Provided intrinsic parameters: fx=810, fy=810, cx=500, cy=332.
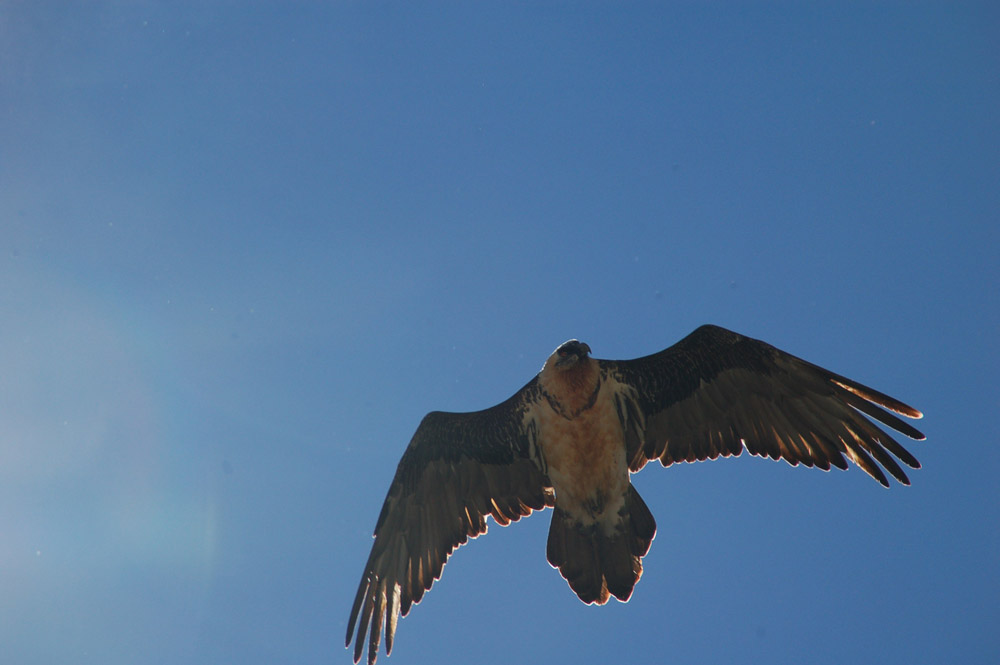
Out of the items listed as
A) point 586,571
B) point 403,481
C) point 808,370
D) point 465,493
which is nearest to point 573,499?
point 586,571

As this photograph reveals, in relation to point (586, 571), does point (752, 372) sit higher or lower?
higher

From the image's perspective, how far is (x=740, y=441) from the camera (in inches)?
332

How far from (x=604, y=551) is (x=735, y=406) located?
2.02 metres

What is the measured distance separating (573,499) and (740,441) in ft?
6.10

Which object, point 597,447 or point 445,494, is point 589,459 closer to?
point 597,447

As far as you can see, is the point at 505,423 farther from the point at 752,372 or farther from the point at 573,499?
the point at 752,372

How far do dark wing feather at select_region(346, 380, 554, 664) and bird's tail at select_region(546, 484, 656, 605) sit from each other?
0.66 metres

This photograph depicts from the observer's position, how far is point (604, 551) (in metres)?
7.94

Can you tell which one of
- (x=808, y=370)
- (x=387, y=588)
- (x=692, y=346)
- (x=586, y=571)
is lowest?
(x=586, y=571)

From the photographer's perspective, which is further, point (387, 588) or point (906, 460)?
point (387, 588)

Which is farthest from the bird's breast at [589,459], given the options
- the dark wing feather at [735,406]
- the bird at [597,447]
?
the dark wing feather at [735,406]

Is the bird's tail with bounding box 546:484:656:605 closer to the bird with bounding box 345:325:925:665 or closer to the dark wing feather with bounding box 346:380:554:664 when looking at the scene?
the bird with bounding box 345:325:925:665

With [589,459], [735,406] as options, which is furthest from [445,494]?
[735,406]

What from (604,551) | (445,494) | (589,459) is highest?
(445,494)
